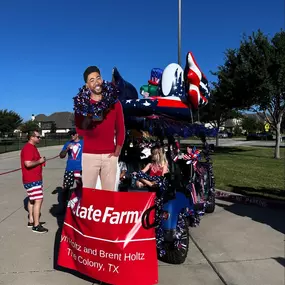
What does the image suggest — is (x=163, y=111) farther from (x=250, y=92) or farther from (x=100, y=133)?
(x=250, y=92)

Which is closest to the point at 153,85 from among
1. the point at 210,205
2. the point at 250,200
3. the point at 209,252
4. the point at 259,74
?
the point at 210,205

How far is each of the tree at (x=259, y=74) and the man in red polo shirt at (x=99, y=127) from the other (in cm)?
1544

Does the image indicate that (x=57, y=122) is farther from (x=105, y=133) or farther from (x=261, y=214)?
(x=105, y=133)

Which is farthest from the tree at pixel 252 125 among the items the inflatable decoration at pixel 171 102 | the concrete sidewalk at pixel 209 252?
the inflatable decoration at pixel 171 102

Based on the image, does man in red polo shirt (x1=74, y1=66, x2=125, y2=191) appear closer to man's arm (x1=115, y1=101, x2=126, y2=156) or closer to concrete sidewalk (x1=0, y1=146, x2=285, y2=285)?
man's arm (x1=115, y1=101, x2=126, y2=156)

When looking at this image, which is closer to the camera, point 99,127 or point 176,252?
point 99,127

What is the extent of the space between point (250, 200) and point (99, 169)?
4323 millimetres

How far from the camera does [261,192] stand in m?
7.69

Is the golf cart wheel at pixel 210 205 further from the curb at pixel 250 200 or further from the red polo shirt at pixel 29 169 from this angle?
the red polo shirt at pixel 29 169

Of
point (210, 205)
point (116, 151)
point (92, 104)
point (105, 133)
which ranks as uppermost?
point (92, 104)

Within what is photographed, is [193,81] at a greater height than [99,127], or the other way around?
[193,81]

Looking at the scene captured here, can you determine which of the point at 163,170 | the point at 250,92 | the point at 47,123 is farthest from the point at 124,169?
the point at 47,123

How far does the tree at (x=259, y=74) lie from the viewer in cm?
1708

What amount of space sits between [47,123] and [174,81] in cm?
8704
